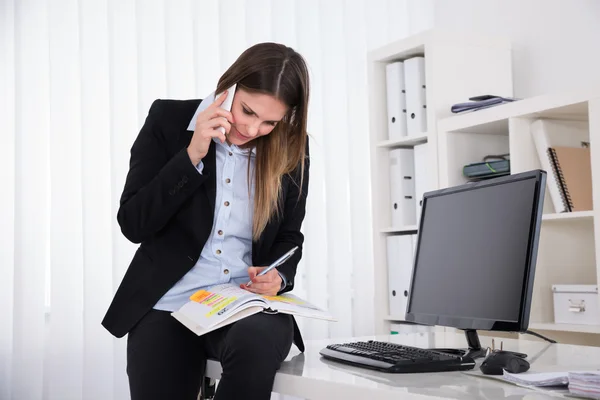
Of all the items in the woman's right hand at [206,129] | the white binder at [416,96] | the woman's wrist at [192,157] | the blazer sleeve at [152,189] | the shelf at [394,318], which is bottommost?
the shelf at [394,318]

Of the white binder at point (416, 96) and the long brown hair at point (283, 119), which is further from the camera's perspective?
the white binder at point (416, 96)

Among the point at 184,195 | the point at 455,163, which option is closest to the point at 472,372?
the point at 184,195

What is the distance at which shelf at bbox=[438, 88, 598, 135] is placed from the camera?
2.44 m

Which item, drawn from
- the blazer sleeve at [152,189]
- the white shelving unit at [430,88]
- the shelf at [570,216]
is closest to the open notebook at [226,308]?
the blazer sleeve at [152,189]

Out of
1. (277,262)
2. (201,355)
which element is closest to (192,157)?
(277,262)

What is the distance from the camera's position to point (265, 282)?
1.51m

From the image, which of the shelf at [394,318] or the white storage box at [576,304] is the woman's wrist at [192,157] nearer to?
the white storage box at [576,304]

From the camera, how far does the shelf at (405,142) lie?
319 cm

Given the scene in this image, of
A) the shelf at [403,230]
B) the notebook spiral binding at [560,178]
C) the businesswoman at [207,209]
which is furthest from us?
the shelf at [403,230]

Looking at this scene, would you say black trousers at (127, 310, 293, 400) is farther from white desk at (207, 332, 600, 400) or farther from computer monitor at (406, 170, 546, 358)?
computer monitor at (406, 170, 546, 358)

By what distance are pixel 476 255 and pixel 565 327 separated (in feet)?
3.86

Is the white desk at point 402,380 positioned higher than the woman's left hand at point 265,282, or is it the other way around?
the woman's left hand at point 265,282

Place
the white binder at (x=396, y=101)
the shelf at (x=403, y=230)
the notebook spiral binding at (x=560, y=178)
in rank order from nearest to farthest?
the notebook spiral binding at (x=560, y=178) < the shelf at (x=403, y=230) < the white binder at (x=396, y=101)

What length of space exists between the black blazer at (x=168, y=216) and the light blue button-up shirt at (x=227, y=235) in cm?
3
